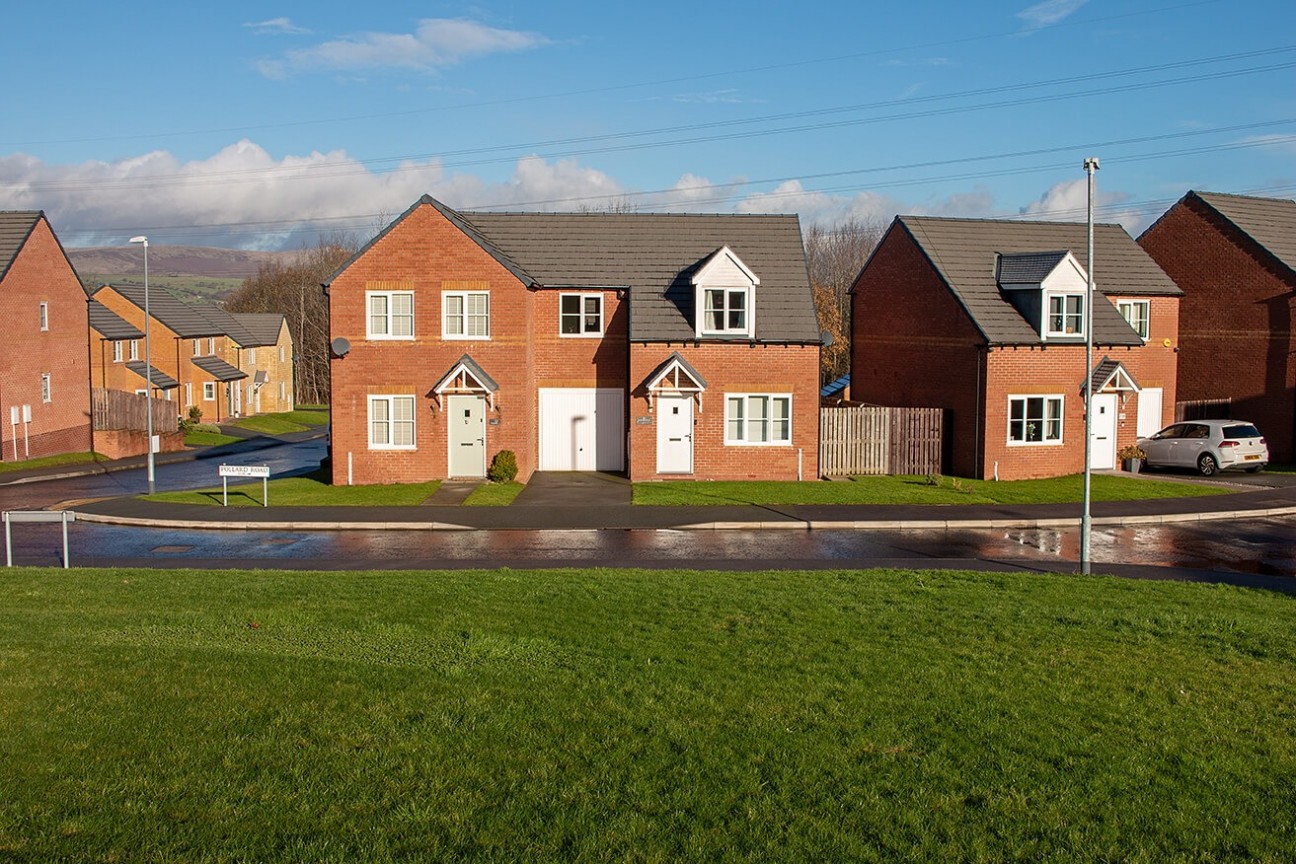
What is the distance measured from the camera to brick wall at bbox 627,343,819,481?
3328 cm

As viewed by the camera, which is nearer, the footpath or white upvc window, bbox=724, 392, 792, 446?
the footpath

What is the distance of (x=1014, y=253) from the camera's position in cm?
3766

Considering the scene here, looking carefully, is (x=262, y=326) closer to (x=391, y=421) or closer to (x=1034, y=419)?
(x=391, y=421)

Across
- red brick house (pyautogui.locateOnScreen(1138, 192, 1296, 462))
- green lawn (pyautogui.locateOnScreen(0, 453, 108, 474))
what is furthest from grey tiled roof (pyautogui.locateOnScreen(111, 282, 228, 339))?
red brick house (pyautogui.locateOnScreen(1138, 192, 1296, 462))

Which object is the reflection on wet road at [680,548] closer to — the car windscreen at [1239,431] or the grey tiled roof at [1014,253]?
the car windscreen at [1239,431]

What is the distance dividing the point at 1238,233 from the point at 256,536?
119 ft

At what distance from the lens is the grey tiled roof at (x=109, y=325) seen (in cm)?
5791

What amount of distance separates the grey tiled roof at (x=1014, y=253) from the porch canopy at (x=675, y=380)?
353 inches

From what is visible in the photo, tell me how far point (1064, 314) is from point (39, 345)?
38.7m

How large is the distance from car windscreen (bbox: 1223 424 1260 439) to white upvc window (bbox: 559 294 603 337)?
66.8 feet

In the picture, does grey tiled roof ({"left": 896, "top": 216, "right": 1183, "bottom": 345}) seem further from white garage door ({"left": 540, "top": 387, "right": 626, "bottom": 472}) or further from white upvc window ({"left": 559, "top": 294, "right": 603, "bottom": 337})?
white garage door ({"left": 540, "top": 387, "right": 626, "bottom": 472})

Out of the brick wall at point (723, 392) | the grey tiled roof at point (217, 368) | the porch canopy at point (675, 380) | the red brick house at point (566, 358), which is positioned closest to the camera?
the red brick house at point (566, 358)

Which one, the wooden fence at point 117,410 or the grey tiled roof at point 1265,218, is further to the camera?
the wooden fence at point 117,410

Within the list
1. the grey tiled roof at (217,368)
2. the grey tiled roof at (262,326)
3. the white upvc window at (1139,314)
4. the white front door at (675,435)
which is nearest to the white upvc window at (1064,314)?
the white upvc window at (1139,314)
